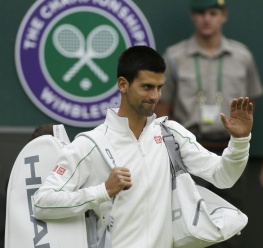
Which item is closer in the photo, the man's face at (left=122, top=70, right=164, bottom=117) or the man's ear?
the man's face at (left=122, top=70, right=164, bottom=117)

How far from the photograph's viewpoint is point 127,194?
524 centimetres

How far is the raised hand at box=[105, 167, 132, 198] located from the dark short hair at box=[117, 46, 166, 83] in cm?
48

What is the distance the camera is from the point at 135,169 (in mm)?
5270

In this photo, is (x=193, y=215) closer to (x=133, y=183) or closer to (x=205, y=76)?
(x=133, y=183)

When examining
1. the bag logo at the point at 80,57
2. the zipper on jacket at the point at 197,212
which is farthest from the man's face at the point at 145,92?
the bag logo at the point at 80,57

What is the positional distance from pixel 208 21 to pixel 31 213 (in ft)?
9.58

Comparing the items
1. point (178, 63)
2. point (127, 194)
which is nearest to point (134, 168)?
point (127, 194)

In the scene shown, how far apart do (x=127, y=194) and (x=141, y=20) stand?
3.17m

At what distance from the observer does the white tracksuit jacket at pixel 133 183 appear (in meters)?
5.19

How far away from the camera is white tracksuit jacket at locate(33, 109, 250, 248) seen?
17.0ft

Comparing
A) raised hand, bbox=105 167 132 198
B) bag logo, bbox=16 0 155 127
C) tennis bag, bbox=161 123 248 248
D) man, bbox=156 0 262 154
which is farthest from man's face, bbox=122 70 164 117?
bag logo, bbox=16 0 155 127

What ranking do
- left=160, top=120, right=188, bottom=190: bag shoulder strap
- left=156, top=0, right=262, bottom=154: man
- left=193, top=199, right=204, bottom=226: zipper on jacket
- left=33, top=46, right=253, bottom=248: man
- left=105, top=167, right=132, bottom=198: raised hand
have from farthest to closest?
left=156, top=0, right=262, bottom=154: man
left=160, top=120, right=188, bottom=190: bag shoulder strap
left=193, top=199, right=204, bottom=226: zipper on jacket
left=33, top=46, right=253, bottom=248: man
left=105, top=167, right=132, bottom=198: raised hand

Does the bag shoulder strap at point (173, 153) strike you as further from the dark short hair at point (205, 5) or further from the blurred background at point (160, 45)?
the blurred background at point (160, 45)

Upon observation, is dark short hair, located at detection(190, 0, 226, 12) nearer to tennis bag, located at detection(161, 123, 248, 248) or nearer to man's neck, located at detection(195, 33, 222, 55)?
man's neck, located at detection(195, 33, 222, 55)
